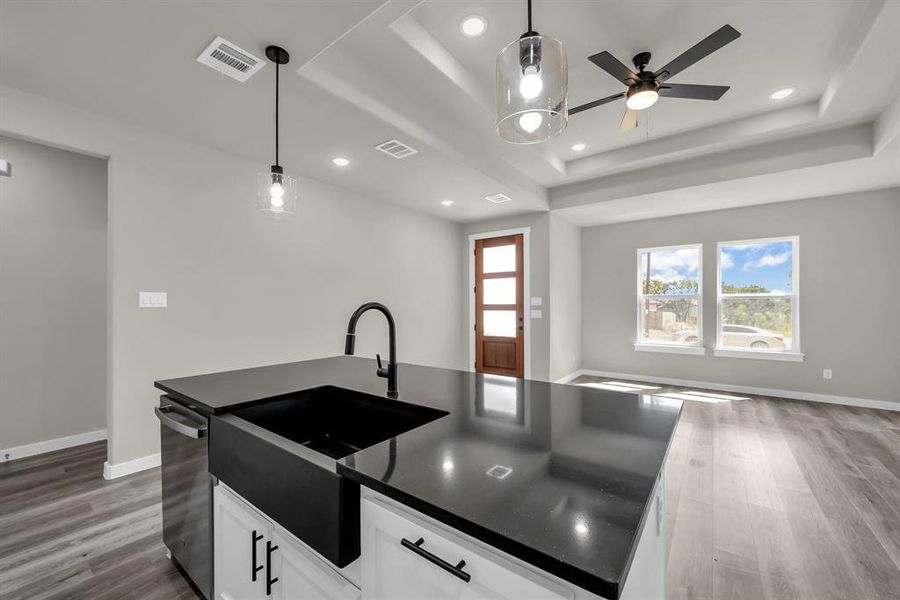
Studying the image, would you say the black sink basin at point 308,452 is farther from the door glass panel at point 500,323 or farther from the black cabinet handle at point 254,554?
the door glass panel at point 500,323

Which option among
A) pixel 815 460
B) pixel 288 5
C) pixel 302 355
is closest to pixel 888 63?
pixel 815 460

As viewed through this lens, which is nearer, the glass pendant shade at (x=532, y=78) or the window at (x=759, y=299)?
the glass pendant shade at (x=532, y=78)

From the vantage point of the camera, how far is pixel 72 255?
3.32 meters

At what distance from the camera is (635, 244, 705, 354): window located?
5.54 m

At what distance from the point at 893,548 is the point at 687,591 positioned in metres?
1.23

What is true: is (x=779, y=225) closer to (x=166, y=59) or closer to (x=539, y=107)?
(x=539, y=107)

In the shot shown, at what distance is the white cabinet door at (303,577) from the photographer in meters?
0.92

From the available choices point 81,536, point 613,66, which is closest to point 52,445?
point 81,536

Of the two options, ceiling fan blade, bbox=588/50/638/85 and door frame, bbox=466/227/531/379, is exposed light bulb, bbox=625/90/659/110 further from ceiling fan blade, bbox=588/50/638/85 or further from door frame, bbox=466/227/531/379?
door frame, bbox=466/227/531/379

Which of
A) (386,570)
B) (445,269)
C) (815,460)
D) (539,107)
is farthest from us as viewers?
(445,269)

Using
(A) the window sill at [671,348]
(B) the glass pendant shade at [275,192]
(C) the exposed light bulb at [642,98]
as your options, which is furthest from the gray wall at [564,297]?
(B) the glass pendant shade at [275,192]

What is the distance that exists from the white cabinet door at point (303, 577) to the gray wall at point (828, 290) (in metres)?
5.95

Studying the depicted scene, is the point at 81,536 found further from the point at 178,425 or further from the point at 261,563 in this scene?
the point at 261,563

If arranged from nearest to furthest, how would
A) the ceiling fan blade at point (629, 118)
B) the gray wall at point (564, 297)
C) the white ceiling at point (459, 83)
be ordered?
the white ceiling at point (459, 83) < the ceiling fan blade at point (629, 118) < the gray wall at point (564, 297)
